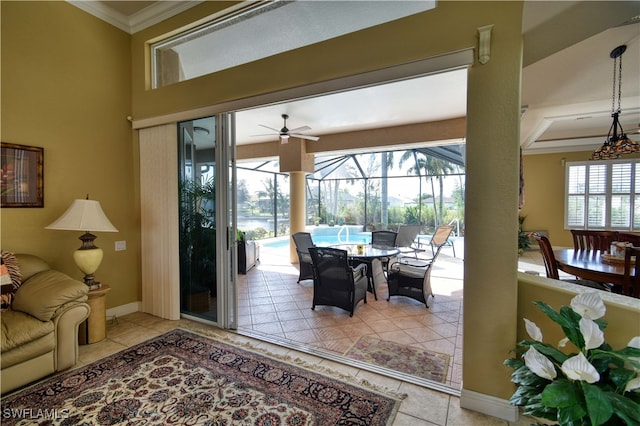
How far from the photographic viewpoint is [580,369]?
1.25 meters

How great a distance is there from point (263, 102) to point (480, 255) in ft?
7.85

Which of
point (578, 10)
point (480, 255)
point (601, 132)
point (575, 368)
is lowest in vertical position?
point (575, 368)

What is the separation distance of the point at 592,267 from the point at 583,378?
2113 mm

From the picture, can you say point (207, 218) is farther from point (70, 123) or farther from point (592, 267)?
point (592, 267)

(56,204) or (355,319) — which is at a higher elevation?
(56,204)

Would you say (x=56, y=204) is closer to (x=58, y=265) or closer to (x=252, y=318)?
(x=58, y=265)

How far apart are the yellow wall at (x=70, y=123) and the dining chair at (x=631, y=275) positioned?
5.25 meters

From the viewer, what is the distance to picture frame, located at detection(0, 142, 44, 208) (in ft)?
9.04

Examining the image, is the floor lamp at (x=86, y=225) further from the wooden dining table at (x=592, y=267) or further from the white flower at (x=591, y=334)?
the wooden dining table at (x=592, y=267)

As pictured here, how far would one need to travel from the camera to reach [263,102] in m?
2.89

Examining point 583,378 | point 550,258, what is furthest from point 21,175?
point 550,258

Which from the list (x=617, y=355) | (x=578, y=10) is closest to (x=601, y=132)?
(x=578, y=10)

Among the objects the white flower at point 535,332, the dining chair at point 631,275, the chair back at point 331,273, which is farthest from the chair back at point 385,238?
the white flower at point 535,332

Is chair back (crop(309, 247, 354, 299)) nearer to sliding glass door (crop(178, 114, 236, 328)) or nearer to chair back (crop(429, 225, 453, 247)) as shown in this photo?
sliding glass door (crop(178, 114, 236, 328))
